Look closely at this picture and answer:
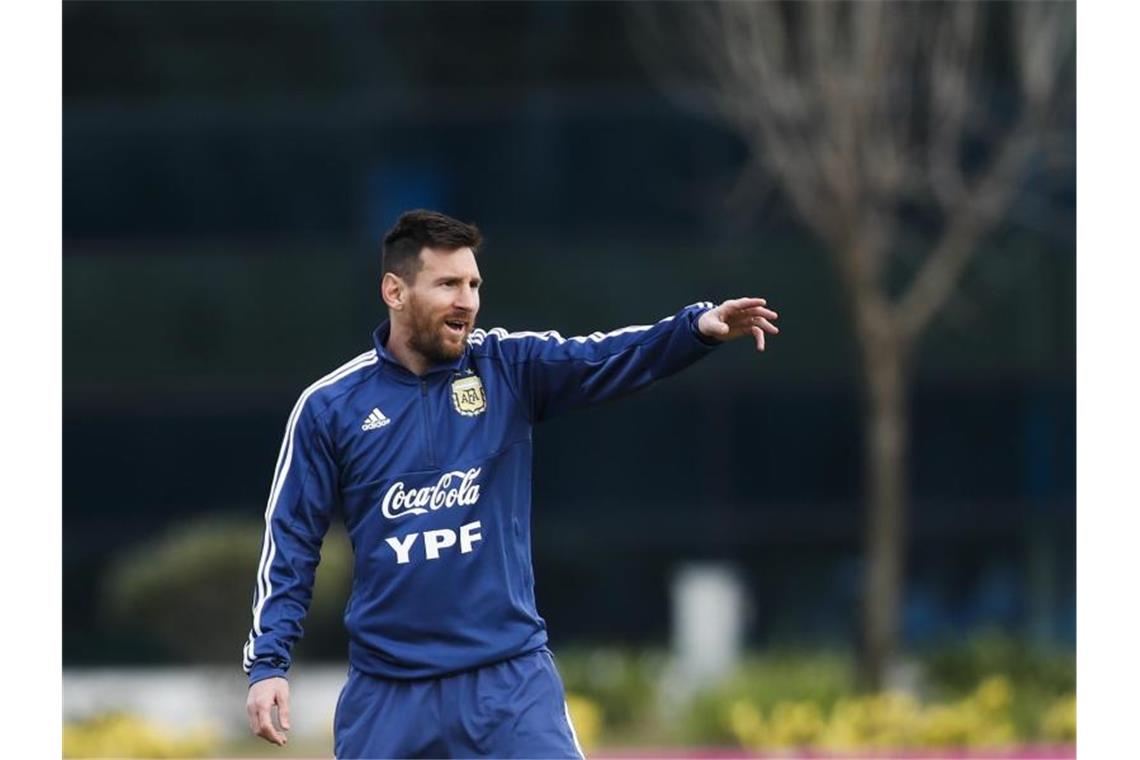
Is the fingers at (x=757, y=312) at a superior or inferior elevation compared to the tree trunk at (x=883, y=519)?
superior

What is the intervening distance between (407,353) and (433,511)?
1.69 ft

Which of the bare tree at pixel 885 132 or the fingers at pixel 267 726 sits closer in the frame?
the fingers at pixel 267 726

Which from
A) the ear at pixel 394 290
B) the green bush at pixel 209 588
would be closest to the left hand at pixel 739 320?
the ear at pixel 394 290

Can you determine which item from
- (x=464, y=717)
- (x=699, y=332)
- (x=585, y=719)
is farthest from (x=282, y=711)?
(x=585, y=719)

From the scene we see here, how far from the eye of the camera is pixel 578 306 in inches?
781

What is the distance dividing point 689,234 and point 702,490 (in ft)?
7.39

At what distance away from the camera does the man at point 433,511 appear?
22.4 ft

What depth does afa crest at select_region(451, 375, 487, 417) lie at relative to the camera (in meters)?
6.98

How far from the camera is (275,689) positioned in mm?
6746

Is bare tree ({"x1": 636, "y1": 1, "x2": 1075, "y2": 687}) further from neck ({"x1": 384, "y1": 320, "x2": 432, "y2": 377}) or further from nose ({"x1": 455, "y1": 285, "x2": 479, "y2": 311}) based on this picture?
nose ({"x1": 455, "y1": 285, "x2": 479, "y2": 311})

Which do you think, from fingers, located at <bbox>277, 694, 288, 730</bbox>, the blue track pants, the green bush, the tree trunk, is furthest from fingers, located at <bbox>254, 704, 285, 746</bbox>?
the tree trunk

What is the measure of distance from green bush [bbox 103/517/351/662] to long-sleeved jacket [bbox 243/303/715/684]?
950cm

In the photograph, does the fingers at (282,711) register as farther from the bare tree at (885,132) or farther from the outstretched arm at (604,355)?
the bare tree at (885,132)
